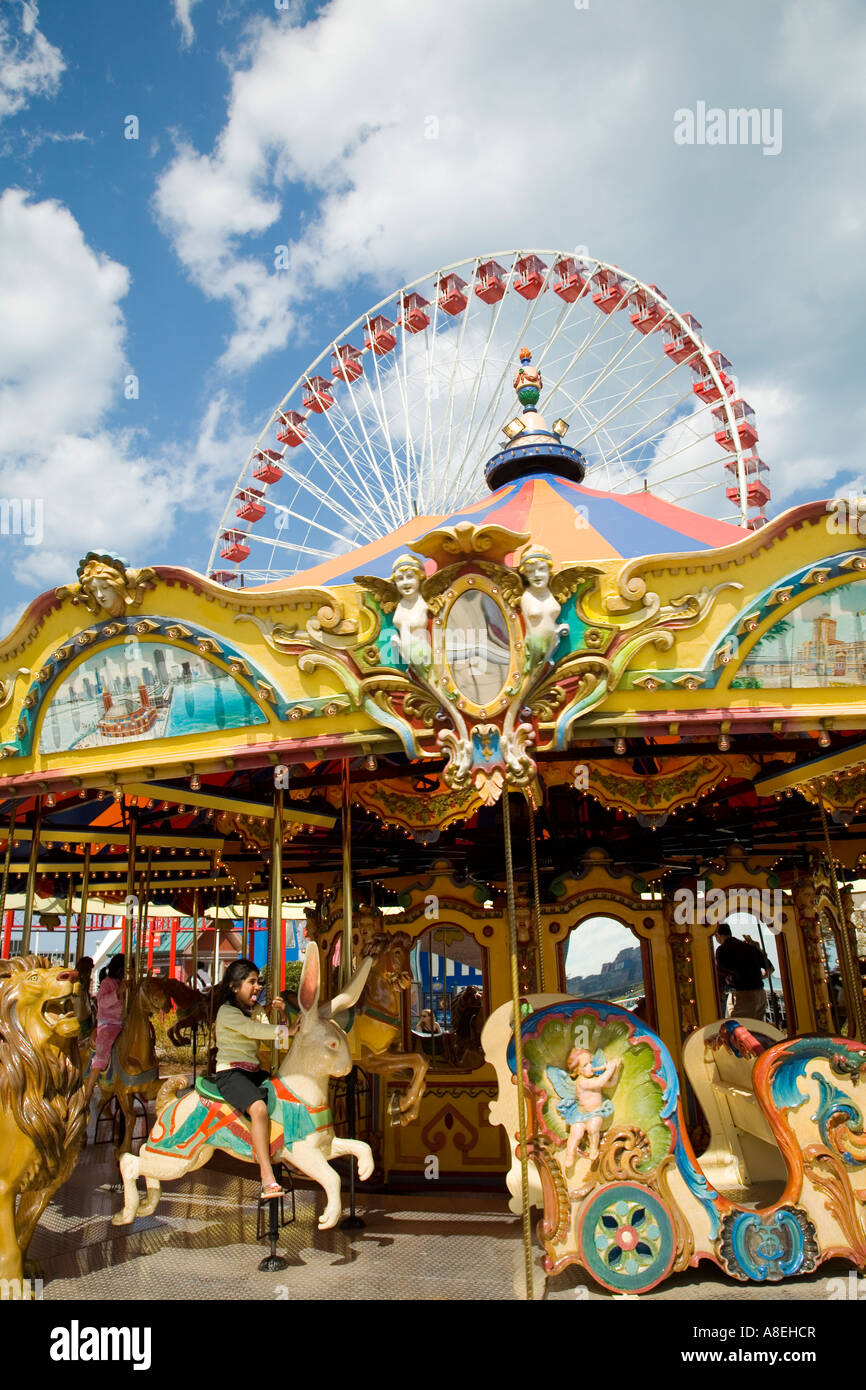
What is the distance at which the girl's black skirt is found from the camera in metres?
4.95

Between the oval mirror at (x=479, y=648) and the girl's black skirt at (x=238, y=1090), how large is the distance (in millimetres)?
2517

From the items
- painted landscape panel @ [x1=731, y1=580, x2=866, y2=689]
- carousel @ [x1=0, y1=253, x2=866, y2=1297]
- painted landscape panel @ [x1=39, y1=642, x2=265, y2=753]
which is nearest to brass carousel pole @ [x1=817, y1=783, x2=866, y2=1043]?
carousel @ [x1=0, y1=253, x2=866, y2=1297]

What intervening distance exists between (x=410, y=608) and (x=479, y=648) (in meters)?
Result: 0.41

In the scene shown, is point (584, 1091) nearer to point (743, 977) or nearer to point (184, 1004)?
point (743, 977)

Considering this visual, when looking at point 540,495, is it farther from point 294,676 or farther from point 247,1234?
point 247,1234

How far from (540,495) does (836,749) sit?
283 cm

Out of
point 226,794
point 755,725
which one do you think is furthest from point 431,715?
point 226,794

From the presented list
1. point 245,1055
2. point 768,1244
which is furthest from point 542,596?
point 768,1244

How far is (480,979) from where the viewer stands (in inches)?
295

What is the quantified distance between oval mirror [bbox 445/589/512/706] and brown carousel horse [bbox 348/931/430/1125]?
2.38 meters

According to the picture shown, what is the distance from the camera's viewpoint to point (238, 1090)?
4977 mm

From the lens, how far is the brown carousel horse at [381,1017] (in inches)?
239

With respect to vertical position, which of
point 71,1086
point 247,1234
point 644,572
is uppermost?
point 644,572

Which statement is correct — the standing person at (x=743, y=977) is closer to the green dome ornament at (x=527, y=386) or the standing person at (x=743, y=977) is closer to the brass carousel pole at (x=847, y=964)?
the brass carousel pole at (x=847, y=964)
